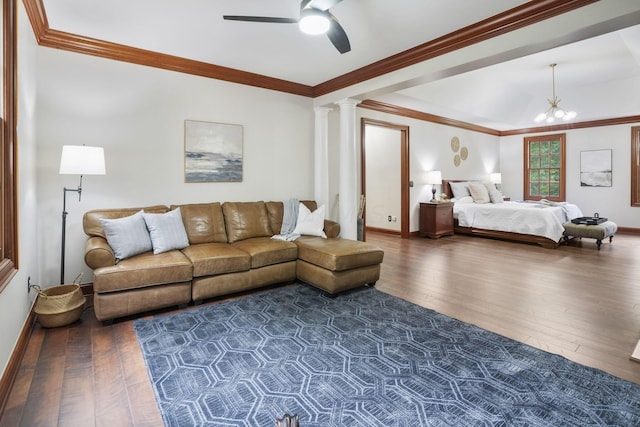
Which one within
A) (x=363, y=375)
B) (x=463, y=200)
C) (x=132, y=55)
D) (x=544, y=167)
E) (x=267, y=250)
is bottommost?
(x=363, y=375)

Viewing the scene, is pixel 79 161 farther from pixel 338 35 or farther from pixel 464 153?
pixel 464 153

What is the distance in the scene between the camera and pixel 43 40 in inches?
122

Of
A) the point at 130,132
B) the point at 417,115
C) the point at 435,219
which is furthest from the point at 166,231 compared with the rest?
the point at 417,115

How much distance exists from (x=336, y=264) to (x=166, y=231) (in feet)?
5.66

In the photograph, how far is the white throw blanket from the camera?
4161mm

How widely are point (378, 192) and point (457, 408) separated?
588 cm

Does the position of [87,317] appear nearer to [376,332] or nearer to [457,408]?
[376,332]

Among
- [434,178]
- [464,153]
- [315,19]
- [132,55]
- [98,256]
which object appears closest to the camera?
[315,19]

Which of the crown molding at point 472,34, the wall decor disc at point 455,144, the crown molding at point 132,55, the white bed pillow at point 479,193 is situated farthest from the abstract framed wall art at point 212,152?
the white bed pillow at point 479,193

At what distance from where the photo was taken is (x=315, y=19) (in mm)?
2270

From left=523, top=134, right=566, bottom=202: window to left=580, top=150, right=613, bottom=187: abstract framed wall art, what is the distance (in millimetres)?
410

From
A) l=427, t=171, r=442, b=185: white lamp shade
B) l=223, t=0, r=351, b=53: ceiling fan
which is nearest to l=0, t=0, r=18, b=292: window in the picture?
l=223, t=0, r=351, b=53: ceiling fan

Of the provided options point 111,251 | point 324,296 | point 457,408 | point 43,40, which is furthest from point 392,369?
point 43,40

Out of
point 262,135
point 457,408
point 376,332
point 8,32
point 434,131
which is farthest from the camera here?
point 434,131
